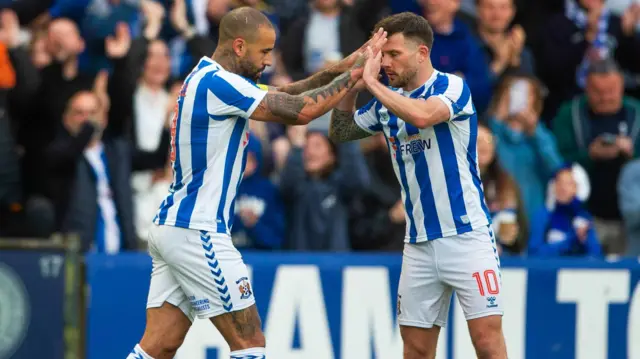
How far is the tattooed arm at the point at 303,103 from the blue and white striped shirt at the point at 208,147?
67 mm

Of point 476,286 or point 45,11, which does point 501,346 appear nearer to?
point 476,286

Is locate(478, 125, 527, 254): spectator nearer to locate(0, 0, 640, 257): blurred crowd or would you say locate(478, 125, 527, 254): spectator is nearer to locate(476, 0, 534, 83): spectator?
locate(0, 0, 640, 257): blurred crowd

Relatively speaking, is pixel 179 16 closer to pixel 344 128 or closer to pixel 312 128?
pixel 312 128

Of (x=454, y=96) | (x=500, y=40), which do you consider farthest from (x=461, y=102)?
(x=500, y=40)

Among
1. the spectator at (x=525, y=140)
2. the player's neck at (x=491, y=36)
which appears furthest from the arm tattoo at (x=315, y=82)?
the player's neck at (x=491, y=36)

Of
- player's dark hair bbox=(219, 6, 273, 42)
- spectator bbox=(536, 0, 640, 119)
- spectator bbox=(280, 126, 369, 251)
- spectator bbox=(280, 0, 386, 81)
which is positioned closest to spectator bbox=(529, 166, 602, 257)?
spectator bbox=(280, 126, 369, 251)

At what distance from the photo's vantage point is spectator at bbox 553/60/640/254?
1211 centimetres

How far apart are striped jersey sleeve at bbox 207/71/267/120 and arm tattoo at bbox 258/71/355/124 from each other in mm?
69

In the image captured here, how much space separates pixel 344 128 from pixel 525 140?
4246mm

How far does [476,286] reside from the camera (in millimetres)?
7879

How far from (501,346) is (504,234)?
131 inches

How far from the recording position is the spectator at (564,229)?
11109mm

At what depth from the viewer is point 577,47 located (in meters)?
13.3

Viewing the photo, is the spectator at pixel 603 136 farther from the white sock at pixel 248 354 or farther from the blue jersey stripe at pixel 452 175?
the white sock at pixel 248 354
